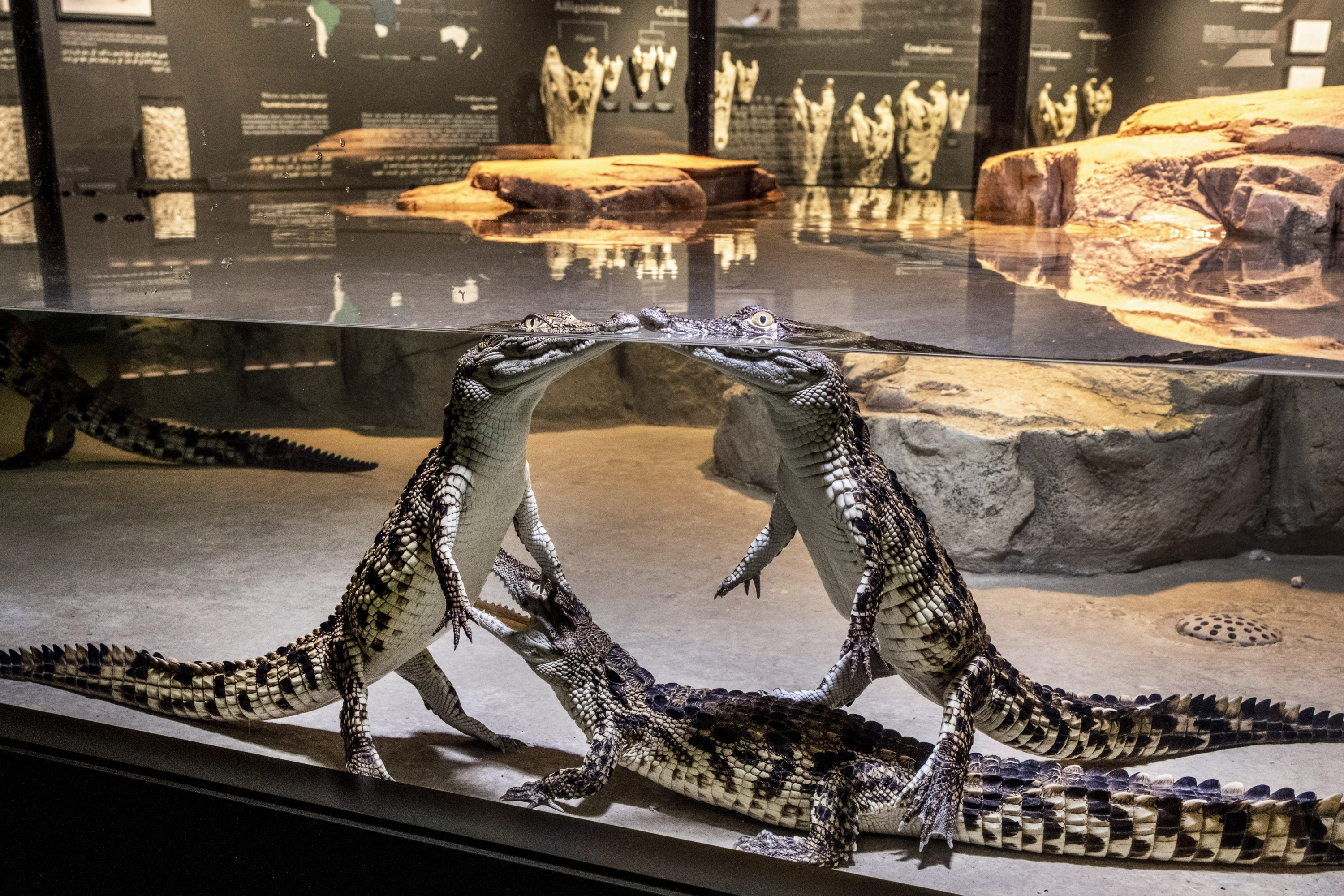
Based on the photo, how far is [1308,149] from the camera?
62.2 inches

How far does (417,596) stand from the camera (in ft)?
7.11

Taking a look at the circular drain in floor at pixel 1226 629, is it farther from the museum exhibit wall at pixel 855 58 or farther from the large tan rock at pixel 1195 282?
the museum exhibit wall at pixel 855 58

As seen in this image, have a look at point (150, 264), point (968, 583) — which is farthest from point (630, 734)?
point (150, 264)

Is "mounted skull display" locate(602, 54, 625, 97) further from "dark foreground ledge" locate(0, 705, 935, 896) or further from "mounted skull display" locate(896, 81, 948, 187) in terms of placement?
"dark foreground ledge" locate(0, 705, 935, 896)

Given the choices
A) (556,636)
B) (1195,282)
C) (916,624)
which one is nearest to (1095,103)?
(1195,282)

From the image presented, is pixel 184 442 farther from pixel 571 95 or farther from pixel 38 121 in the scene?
pixel 571 95

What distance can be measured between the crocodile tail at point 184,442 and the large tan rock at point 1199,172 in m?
1.84

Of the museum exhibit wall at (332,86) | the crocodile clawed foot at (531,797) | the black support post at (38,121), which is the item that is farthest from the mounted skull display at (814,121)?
the black support post at (38,121)

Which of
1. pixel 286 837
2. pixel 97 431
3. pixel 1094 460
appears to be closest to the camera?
pixel 286 837

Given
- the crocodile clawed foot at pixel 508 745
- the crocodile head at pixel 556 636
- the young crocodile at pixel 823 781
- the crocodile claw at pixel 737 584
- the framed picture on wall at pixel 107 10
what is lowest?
the crocodile clawed foot at pixel 508 745

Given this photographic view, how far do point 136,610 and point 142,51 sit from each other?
1.47 m

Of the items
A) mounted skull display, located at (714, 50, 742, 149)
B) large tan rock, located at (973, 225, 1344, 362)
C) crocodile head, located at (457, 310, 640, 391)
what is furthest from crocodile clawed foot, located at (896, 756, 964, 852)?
mounted skull display, located at (714, 50, 742, 149)

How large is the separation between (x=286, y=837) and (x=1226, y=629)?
2.14 meters

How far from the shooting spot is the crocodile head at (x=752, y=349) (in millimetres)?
1696
